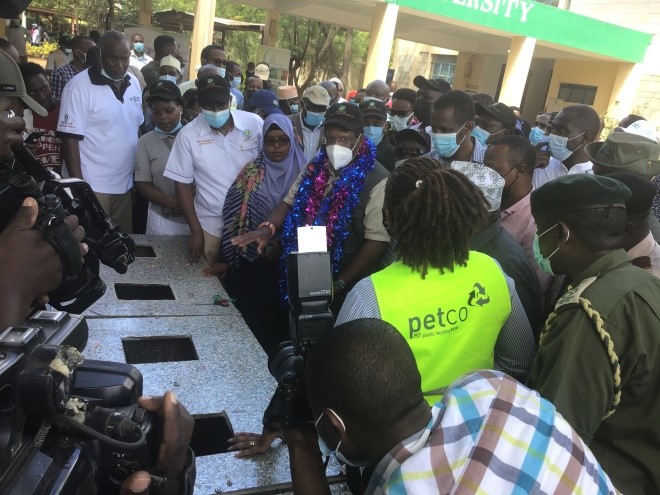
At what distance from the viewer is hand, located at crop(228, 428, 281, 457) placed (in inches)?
63.1

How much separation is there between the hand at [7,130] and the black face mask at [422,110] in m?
3.83

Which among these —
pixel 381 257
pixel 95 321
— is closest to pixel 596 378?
pixel 381 257

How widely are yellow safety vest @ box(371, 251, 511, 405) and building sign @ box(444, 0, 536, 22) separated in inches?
429

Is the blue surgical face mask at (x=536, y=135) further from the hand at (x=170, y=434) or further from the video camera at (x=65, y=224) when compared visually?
the hand at (x=170, y=434)

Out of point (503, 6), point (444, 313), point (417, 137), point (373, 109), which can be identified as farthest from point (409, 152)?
point (503, 6)

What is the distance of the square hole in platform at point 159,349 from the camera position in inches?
83.0

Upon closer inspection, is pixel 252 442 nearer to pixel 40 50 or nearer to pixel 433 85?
pixel 433 85

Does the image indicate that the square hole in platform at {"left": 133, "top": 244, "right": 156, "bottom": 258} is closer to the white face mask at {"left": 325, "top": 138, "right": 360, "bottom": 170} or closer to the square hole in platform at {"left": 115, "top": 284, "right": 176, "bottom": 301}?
the square hole in platform at {"left": 115, "top": 284, "right": 176, "bottom": 301}

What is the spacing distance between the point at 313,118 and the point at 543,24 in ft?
34.2

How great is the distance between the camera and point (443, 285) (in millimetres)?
1449

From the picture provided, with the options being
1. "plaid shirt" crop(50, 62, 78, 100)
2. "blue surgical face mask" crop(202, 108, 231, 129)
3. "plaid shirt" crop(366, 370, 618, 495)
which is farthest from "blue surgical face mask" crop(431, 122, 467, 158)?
"plaid shirt" crop(50, 62, 78, 100)

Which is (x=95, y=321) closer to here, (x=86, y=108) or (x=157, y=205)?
(x=157, y=205)

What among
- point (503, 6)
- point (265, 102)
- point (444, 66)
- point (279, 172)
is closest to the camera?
point (279, 172)

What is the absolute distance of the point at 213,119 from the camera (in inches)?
124
